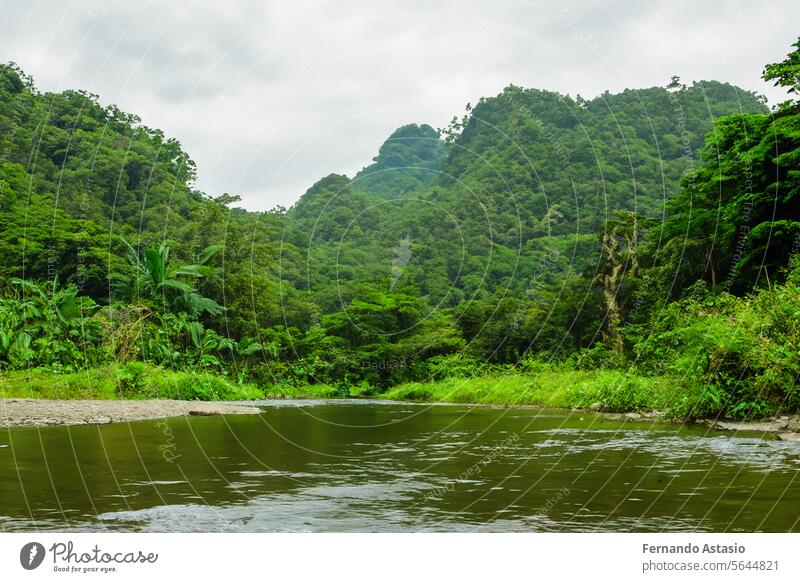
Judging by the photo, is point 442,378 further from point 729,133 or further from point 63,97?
point 63,97

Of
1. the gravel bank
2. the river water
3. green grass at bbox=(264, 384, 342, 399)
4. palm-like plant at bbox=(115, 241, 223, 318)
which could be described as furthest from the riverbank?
palm-like plant at bbox=(115, 241, 223, 318)

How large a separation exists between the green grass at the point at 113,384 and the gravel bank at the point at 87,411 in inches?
69.1

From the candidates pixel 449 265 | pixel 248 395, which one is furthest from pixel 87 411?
pixel 449 265

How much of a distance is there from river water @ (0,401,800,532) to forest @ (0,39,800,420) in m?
4.78

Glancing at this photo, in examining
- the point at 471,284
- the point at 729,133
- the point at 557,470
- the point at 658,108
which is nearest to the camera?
the point at 557,470

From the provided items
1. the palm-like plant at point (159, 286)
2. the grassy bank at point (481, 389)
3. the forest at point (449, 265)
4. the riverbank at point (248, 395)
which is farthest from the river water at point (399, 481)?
the palm-like plant at point (159, 286)

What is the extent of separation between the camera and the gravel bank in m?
17.2

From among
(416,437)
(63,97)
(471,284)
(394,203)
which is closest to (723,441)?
(416,437)

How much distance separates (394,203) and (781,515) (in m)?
A: 55.6

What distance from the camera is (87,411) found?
19.2 m

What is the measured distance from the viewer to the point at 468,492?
822cm

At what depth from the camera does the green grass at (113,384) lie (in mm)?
23031

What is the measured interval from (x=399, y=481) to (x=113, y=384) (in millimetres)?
19203

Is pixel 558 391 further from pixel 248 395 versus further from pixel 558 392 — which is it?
pixel 248 395
